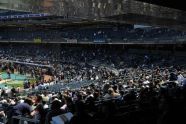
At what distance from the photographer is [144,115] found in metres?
7.78

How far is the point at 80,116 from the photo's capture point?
619 centimetres

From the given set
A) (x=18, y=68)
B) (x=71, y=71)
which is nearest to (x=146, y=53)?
(x=71, y=71)

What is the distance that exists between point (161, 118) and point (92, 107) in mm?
2020

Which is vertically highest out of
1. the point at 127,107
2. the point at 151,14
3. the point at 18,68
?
the point at 151,14

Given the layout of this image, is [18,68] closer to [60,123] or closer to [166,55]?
[166,55]

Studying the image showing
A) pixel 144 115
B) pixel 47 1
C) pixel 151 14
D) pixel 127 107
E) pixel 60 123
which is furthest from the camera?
pixel 151 14

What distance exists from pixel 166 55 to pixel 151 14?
113 feet

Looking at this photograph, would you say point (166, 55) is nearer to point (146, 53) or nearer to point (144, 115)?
point (146, 53)

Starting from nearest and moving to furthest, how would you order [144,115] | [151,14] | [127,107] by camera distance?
[144,115] < [127,107] < [151,14]

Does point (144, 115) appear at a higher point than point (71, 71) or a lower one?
higher

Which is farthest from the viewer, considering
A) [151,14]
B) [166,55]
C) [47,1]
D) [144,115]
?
[166,55]

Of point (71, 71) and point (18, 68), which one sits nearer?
point (71, 71)

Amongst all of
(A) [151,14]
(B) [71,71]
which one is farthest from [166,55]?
(A) [151,14]

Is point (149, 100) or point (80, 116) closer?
point (80, 116)
